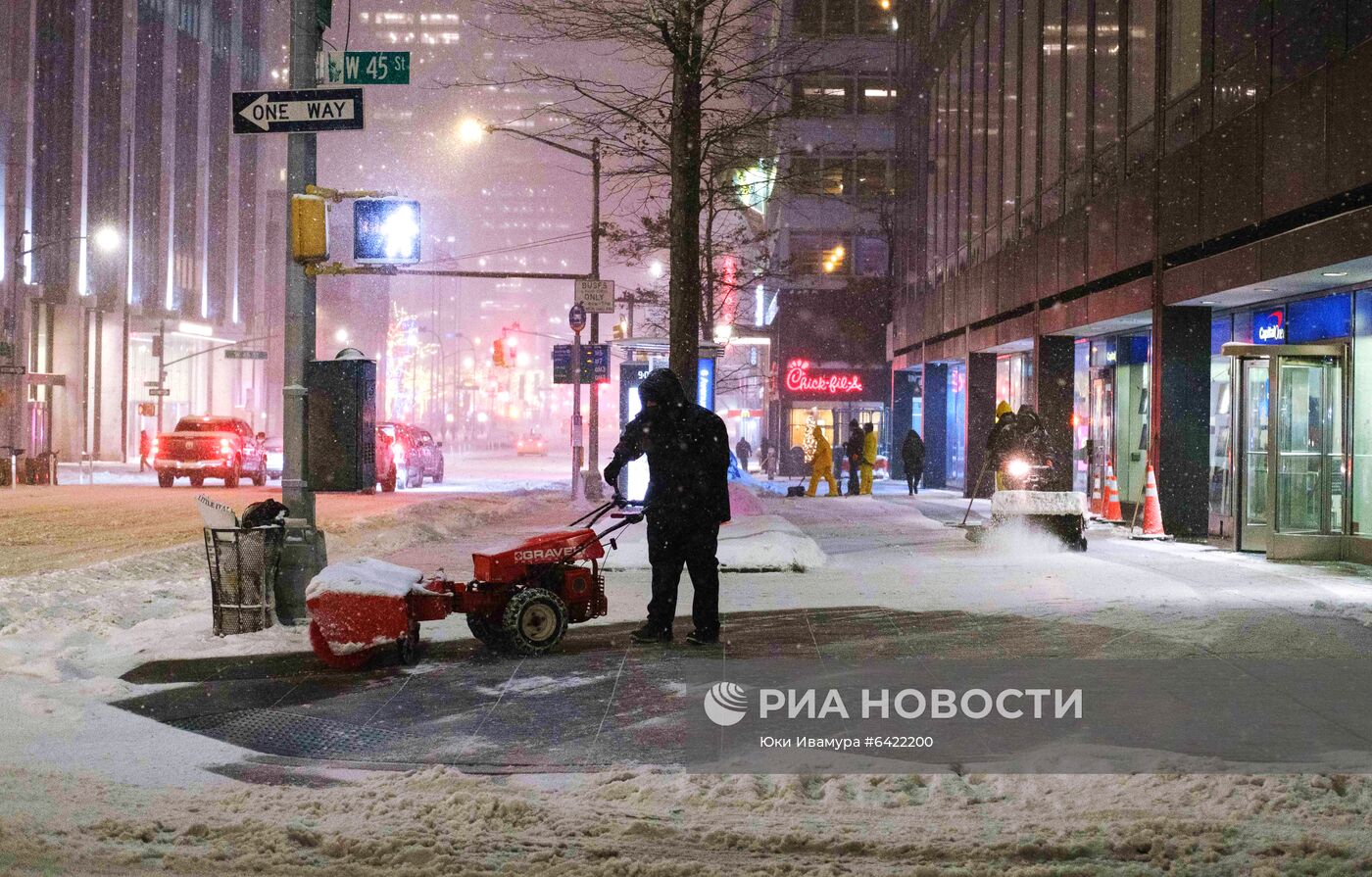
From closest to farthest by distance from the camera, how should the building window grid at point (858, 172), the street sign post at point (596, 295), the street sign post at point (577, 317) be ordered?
the street sign post at point (596, 295), the street sign post at point (577, 317), the building window grid at point (858, 172)

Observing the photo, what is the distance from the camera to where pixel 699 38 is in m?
16.3

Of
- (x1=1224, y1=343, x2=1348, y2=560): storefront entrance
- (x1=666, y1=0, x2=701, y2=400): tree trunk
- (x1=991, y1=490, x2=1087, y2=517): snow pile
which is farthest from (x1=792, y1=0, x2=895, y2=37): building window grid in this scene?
(x1=991, y1=490, x2=1087, y2=517): snow pile

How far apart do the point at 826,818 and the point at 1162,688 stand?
3234mm

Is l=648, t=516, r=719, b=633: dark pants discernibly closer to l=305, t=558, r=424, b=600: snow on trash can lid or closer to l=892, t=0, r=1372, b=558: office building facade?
l=305, t=558, r=424, b=600: snow on trash can lid

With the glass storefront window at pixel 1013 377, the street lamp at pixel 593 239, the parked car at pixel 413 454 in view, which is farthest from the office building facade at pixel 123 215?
the glass storefront window at pixel 1013 377

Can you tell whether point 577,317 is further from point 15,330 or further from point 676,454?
point 15,330

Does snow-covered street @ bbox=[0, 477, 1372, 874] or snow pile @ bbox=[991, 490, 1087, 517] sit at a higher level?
snow pile @ bbox=[991, 490, 1087, 517]

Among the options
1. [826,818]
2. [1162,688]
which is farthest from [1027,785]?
[1162,688]

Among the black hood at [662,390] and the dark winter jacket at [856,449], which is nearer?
the black hood at [662,390]

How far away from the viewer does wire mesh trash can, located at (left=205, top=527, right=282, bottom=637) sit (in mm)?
9664

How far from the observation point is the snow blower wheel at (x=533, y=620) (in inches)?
352

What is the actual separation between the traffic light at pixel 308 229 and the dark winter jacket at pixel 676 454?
332cm

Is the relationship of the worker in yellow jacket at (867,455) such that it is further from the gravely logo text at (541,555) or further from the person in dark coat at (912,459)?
the gravely logo text at (541,555)

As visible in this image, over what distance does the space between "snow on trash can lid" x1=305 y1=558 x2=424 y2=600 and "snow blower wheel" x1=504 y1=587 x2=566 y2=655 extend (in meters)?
0.69
